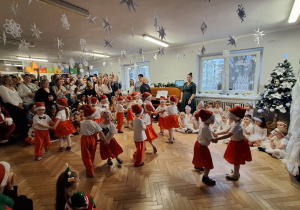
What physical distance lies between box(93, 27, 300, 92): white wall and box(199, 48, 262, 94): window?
268 mm

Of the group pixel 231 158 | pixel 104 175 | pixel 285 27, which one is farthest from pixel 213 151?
pixel 285 27

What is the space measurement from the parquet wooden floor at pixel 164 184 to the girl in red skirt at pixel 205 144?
0.92ft

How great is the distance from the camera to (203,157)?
82.9 inches

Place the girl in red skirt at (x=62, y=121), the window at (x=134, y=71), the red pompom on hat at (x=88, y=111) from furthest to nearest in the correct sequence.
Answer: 1. the window at (x=134, y=71)
2. the girl in red skirt at (x=62, y=121)
3. the red pompom on hat at (x=88, y=111)

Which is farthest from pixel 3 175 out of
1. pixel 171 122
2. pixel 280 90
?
pixel 280 90

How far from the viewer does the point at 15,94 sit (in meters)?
3.47

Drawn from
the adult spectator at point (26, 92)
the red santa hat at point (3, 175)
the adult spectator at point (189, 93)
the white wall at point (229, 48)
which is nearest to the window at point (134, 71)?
the white wall at point (229, 48)

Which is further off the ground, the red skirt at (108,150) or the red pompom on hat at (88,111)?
the red pompom on hat at (88,111)

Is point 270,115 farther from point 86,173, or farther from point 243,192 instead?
point 86,173

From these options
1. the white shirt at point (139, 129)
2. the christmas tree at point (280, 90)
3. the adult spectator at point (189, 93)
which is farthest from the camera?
the adult spectator at point (189, 93)

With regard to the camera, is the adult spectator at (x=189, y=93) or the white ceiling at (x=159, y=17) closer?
the white ceiling at (x=159, y=17)

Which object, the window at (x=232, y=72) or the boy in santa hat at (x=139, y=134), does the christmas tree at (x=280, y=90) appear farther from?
the boy in santa hat at (x=139, y=134)

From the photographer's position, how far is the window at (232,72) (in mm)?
5302

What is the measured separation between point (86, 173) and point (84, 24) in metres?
3.76
